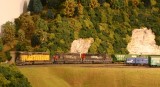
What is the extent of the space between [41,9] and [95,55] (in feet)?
50.2

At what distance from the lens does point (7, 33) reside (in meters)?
72.8

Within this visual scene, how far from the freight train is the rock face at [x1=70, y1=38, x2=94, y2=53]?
16.2 feet

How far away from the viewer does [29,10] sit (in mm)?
79938

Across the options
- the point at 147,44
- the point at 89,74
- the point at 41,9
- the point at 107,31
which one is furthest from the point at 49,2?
the point at 89,74

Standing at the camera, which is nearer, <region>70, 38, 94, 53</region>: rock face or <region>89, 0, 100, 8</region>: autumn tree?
<region>70, 38, 94, 53</region>: rock face

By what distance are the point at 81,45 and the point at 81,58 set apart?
623cm

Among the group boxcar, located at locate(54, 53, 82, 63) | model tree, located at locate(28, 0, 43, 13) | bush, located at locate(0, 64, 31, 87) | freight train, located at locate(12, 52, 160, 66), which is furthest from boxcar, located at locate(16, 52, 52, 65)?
bush, located at locate(0, 64, 31, 87)

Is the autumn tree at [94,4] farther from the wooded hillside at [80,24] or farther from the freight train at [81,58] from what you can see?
the freight train at [81,58]

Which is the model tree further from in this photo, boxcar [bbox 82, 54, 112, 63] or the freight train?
boxcar [bbox 82, 54, 112, 63]

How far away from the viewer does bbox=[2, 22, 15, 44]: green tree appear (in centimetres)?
7244

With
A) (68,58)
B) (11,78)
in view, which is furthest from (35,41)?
(11,78)

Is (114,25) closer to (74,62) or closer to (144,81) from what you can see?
(74,62)

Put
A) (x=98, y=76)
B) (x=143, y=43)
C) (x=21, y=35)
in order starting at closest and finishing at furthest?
(x=98, y=76)
(x=21, y=35)
(x=143, y=43)

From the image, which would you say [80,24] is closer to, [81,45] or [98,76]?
[81,45]
